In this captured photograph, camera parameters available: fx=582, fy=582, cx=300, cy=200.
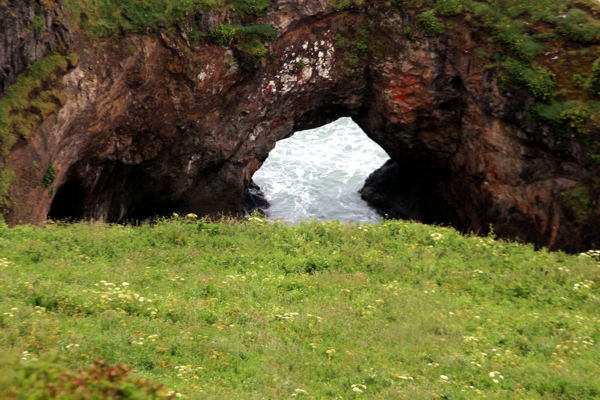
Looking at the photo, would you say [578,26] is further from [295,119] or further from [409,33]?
[295,119]

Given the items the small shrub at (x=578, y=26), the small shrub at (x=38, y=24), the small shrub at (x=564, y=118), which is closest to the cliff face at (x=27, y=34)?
the small shrub at (x=38, y=24)

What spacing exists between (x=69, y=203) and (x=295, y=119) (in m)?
10.1

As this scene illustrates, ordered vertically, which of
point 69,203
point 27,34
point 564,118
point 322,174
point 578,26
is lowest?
point 69,203

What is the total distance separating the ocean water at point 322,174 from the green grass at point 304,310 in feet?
49.8

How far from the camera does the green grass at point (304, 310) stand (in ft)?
29.3

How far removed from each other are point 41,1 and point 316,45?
10599 mm

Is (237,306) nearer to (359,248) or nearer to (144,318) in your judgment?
(144,318)

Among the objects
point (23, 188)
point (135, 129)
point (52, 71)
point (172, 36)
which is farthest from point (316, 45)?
point (23, 188)

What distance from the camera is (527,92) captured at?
21094 millimetres

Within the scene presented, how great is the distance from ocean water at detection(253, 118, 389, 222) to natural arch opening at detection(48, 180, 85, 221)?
37.5 feet

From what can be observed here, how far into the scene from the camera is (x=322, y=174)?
36.3m

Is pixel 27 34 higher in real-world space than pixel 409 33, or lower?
lower

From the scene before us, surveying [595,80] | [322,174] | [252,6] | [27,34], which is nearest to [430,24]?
[595,80]

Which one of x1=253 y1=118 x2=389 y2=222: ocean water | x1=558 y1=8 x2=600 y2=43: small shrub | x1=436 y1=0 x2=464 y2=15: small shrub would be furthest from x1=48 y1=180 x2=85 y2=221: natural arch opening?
x1=558 y1=8 x2=600 y2=43: small shrub
